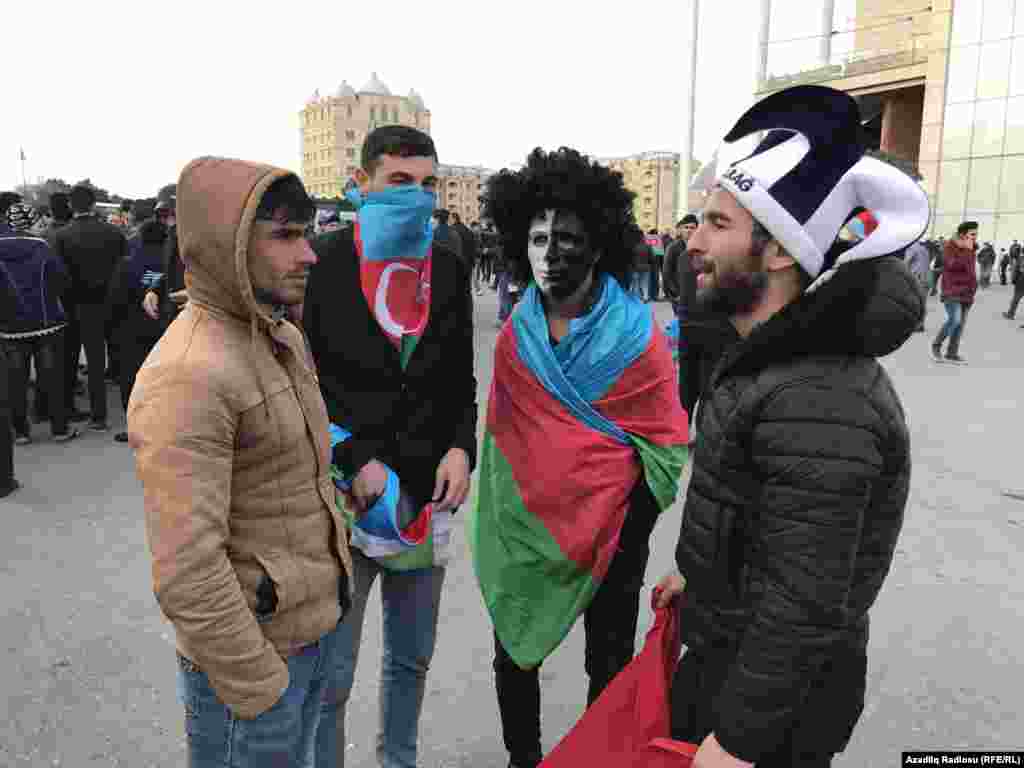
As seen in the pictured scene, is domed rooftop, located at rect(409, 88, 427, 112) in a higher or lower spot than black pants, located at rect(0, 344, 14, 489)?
higher

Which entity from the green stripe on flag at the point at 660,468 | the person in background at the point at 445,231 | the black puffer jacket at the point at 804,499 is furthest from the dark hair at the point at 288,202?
the person in background at the point at 445,231

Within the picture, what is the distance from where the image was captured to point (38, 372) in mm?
6516

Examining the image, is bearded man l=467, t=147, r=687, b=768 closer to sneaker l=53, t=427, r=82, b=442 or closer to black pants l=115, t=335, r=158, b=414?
black pants l=115, t=335, r=158, b=414

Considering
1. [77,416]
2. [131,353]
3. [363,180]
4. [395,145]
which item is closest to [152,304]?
[131,353]

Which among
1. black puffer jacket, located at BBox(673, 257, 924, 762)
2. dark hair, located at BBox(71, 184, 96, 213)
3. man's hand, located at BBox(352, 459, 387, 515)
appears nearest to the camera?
black puffer jacket, located at BBox(673, 257, 924, 762)

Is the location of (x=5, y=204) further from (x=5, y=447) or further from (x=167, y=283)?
(x=5, y=447)

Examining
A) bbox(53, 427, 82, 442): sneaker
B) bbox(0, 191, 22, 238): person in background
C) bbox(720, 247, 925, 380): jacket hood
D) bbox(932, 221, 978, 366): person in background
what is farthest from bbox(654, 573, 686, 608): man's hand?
bbox(932, 221, 978, 366): person in background

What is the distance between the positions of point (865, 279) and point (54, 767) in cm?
287

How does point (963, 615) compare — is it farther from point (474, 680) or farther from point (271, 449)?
point (271, 449)

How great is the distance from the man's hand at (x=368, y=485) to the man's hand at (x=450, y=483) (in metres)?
0.21

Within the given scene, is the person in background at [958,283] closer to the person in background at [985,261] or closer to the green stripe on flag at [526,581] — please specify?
the green stripe on flag at [526,581]

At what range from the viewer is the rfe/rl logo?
59.4 inches

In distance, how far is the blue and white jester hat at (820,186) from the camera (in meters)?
1.46

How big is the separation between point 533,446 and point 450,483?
0.94 ft
